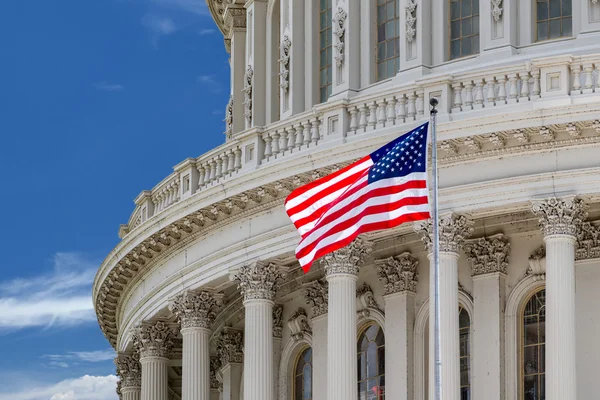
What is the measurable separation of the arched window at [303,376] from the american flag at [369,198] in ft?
41.0

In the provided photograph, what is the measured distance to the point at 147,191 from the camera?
6150cm

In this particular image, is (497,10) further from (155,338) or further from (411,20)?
(155,338)

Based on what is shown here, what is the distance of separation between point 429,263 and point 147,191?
9.85m

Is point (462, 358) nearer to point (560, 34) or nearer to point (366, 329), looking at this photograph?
point (366, 329)

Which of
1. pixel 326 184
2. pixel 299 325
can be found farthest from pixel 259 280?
pixel 326 184

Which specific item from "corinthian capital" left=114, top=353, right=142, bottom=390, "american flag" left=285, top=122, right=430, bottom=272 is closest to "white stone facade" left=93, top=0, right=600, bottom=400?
"corinthian capital" left=114, top=353, right=142, bottom=390

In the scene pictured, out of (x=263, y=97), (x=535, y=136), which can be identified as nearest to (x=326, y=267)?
(x=535, y=136)

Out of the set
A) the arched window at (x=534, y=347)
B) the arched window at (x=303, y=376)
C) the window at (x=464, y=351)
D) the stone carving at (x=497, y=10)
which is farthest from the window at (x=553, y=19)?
the arched window at (x=303, y=376)

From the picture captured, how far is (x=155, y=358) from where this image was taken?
61719 millimetres

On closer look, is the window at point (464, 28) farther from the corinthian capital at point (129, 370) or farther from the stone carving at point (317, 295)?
the corinthian capital at point (129, 370)

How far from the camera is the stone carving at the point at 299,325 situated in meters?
59.7

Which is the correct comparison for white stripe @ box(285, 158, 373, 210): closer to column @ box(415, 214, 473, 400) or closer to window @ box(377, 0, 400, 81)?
column @ box(415, 214, 473, 400)

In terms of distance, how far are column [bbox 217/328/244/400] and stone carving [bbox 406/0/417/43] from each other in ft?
31.6

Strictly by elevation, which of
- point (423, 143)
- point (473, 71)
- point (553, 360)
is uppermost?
point (473, 71)
